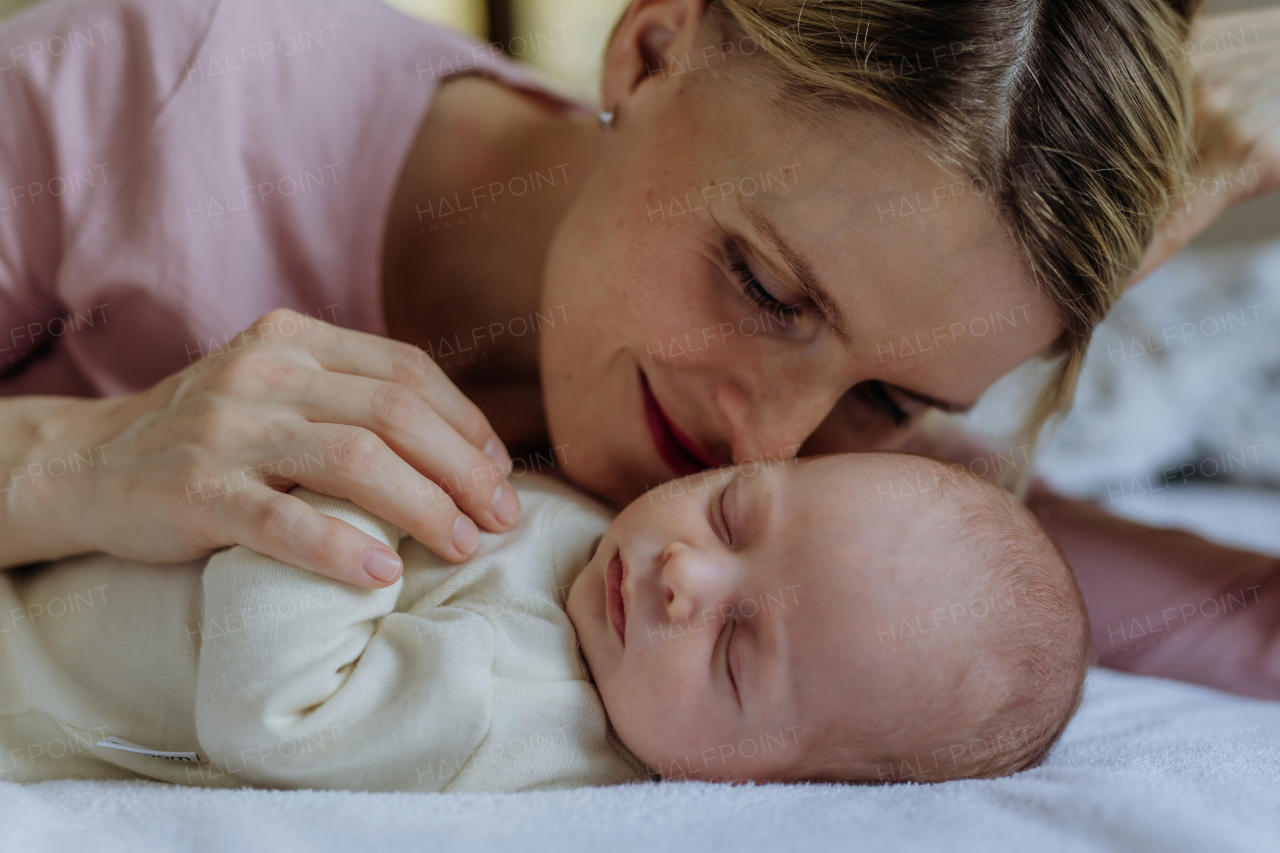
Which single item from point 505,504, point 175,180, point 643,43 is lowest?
point 505,504

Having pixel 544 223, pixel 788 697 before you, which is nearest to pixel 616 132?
pixel 544 223

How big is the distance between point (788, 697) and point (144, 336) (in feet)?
3.22

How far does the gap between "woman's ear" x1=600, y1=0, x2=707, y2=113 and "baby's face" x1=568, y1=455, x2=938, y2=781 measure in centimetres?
61

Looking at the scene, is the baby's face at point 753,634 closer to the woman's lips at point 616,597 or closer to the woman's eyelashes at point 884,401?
the woman's lips at point 616,597

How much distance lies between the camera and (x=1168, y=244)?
1315mm

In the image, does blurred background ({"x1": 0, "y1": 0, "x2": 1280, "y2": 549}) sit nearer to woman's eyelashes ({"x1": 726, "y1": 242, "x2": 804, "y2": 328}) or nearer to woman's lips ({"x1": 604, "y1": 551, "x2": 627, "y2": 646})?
woman's eyelashes ({"x1": 726, "y1": 242, "x2": 804, "y2": 328})

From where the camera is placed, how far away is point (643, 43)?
124cm

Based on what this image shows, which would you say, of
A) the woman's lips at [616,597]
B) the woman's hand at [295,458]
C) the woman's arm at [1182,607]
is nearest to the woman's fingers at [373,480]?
the woman's hand at [295,458]

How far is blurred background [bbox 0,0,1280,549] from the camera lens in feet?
6.11

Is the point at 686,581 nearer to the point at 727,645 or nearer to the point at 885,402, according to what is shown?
the point at 727,645

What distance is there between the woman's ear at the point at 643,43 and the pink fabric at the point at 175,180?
33 centimetres

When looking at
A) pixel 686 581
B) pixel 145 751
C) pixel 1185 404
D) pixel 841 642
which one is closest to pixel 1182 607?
pixel 1185 404

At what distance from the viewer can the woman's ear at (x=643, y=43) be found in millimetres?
1184

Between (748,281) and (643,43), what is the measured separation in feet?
1.42
